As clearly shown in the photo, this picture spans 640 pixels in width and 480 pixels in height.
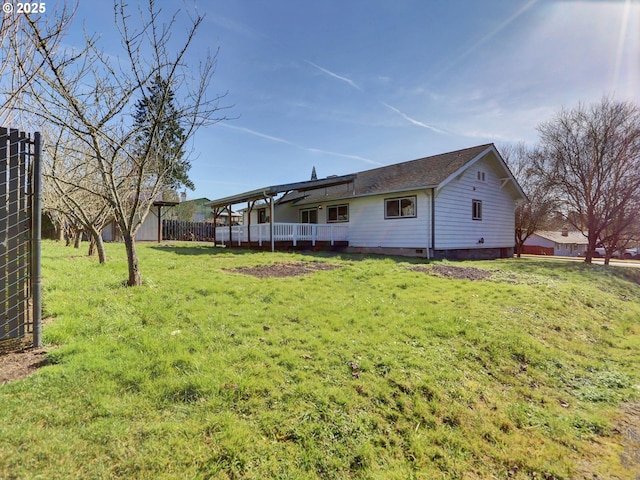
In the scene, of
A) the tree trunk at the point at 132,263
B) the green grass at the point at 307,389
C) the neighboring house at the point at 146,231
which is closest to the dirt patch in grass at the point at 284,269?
the green grass at the point at 307,389

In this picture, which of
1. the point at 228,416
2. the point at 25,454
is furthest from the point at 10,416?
the point at 228,416

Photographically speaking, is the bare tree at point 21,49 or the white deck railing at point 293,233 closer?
the bare tree at point 21,49

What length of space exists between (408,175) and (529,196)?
14694 mm

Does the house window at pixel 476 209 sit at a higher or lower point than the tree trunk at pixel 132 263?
higher

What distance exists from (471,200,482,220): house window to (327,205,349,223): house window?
6312 millimetres

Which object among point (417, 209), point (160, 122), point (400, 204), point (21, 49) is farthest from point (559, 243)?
point (21, 49)

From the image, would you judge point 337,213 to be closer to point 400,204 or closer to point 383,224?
point 383,224

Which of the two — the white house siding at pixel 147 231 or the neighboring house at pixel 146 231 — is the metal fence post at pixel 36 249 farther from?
the white house siding at pixel 147 231

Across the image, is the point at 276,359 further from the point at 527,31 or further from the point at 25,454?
the point at 527,31

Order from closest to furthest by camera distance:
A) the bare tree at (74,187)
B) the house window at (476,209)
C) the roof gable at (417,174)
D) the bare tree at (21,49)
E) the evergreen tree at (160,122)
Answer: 1. the bare tree at (21,49)
2. the evergreen tree at (160,122)
3. the bare tree at (74,187)
4. the roof gable at (417,174)
5. the house window at (476,209)

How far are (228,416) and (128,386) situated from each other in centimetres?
96

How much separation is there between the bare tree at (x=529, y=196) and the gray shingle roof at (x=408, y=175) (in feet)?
23.2

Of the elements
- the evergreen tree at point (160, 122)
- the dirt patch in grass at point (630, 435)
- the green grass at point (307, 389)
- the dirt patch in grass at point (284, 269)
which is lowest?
the dirt patch in grass at point (630, 435)

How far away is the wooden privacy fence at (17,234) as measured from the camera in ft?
10.2
